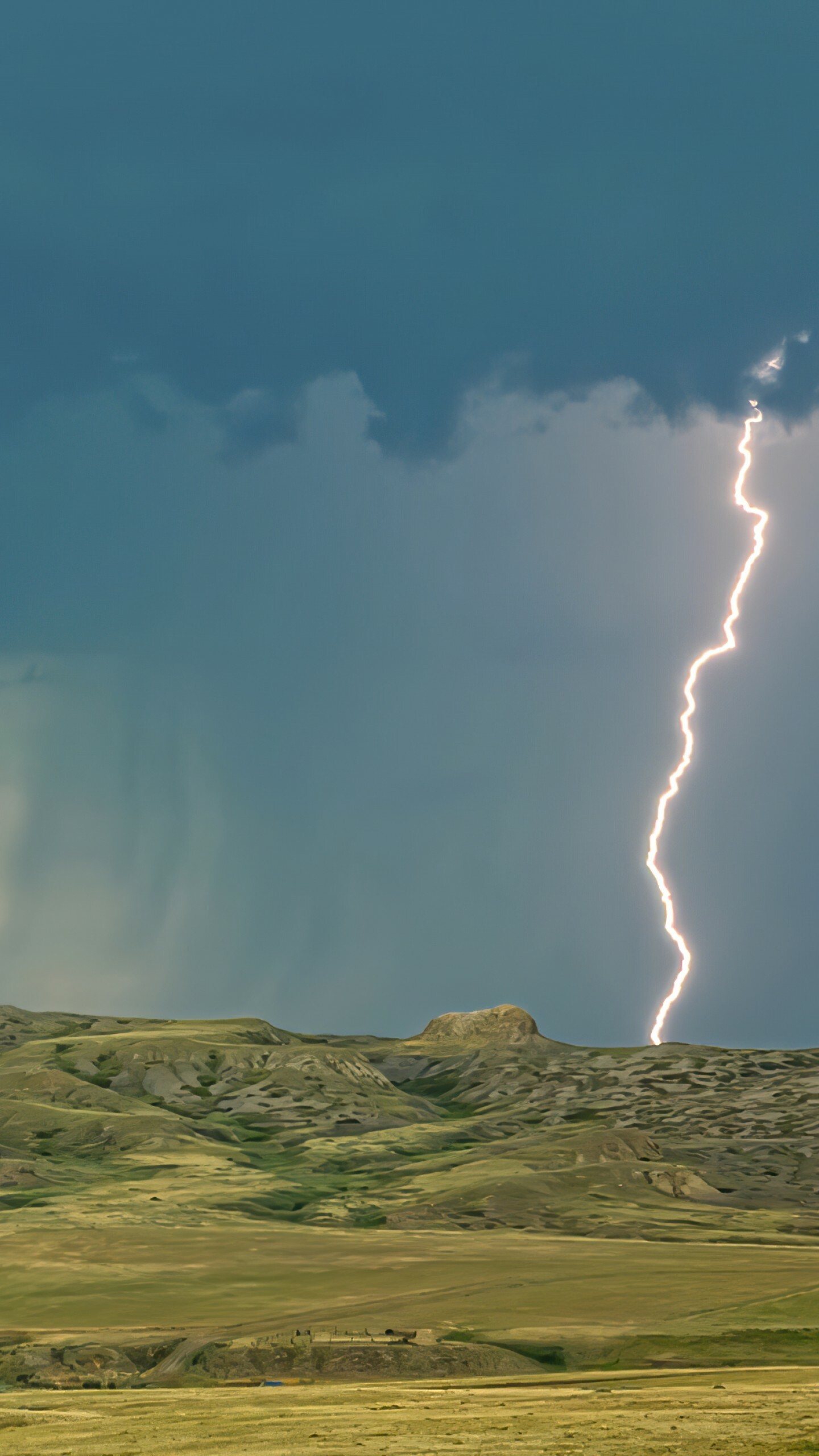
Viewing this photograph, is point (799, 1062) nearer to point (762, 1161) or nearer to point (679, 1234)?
point (762, 1161)

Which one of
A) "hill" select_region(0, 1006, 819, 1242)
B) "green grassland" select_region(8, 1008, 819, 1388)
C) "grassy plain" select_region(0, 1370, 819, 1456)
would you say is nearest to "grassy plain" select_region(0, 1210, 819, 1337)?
"green grassland" select_region(8, 1008, 819, 1388)

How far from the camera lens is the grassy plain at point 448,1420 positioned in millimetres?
25875

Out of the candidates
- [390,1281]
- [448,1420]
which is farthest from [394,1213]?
[448,1420]

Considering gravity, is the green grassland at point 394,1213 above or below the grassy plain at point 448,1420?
above

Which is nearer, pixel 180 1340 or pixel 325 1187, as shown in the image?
pixel 180 1340

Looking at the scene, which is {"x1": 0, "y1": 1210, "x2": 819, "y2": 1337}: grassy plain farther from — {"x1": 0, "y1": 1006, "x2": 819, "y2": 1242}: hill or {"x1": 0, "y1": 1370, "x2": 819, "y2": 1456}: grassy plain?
{"x1": 0, "y1": 1370, "x2": 819, "y2": 1456}: grassy plain

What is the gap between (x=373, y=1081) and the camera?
196 meters

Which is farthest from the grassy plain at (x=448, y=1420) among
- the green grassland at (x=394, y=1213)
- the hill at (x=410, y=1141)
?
the hill at (x=410, y=1141)

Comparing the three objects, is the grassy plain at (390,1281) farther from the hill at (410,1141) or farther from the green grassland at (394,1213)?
the hill at (410,1141)

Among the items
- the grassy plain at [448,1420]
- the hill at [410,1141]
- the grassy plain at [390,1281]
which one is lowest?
the grassy plain at [448,1420]

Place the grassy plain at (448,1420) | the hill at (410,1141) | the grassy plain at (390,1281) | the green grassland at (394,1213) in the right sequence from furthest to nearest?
the hill at (410,1141)
the grassy plain at (390,1281)
the green grassland at (394,1213)
the grassy plain at (448,1420)

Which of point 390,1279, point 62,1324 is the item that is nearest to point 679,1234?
point 390,1279

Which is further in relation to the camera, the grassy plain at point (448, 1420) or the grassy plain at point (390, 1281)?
the grassy plain at point (390, 1281)

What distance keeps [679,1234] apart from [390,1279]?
33364mm
